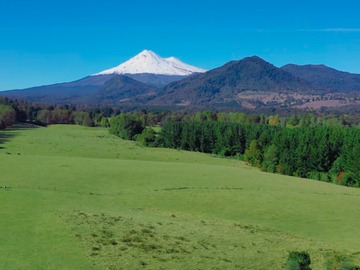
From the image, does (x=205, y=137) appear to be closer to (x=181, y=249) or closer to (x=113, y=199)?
(x=113, y=199)

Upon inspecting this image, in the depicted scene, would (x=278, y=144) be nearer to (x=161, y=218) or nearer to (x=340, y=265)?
(x=161, y=218)

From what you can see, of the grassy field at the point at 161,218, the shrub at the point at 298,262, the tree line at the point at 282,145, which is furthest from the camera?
the tree line at the point at 282,145

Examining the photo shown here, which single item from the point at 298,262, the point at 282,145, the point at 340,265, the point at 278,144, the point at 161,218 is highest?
the point at 278,144

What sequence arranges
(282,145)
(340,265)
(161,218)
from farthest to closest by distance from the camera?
(282,145) < (161,218) < (340,265)

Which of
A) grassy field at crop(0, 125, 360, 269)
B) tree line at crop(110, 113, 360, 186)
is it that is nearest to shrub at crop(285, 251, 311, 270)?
grassy field at crop(0, 125, 360, 269)

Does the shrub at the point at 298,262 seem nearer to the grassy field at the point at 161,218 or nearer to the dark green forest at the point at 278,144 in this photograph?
the grassy field at the point at 161,218

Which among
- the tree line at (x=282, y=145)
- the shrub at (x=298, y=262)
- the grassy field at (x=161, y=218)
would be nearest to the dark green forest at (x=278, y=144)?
the tree line at (x=282, y=145)

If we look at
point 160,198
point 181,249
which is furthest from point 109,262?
point 160,198

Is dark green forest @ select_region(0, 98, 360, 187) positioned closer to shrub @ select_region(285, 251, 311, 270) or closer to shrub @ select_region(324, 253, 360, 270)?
shrub @ select_region(324, 253, 360, 270)

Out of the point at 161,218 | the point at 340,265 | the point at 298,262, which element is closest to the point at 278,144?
the point at 161,218
